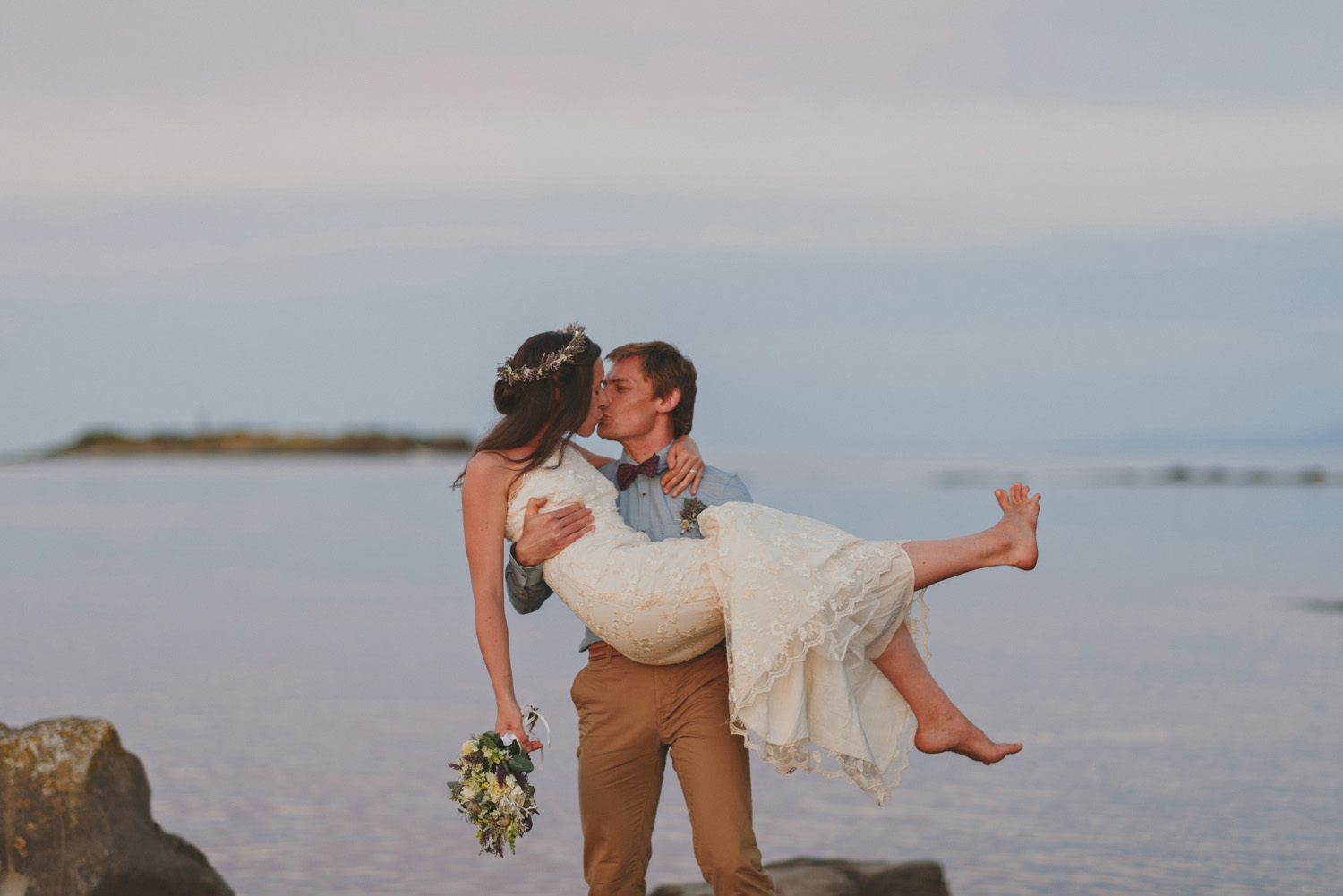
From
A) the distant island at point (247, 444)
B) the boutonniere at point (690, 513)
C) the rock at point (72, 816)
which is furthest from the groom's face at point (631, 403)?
the distant island at point (247, 444)

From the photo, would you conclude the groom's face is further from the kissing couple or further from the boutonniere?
the boutonniere

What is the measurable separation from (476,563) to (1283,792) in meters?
6.12

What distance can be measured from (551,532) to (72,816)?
7.47 ft

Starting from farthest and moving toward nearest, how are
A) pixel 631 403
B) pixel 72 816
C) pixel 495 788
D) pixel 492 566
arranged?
pixel 72 816 → pixel 631 403 → pixel 492 566 → pixel 495 788

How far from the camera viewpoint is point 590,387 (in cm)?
399

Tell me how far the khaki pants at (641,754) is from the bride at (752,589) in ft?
0.30

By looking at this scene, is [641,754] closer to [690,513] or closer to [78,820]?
[690,513]

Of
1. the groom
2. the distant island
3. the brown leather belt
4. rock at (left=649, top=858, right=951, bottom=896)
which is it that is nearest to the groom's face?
the groom

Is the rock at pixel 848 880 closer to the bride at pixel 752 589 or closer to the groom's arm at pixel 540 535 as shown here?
the bride at pixel 752 589

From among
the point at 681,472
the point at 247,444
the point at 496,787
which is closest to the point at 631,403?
the point at 681,472

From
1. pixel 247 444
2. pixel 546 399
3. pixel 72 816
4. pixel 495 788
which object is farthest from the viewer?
pixel 247 444

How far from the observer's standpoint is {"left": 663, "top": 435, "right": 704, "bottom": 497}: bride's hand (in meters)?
4.04

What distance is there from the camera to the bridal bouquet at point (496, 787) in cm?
378

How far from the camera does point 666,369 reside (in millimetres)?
4145
